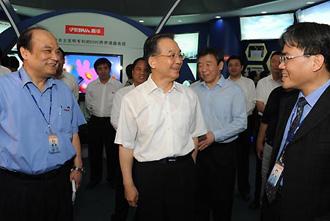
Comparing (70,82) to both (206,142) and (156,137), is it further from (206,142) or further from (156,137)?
(156,137)

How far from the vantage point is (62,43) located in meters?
5.29

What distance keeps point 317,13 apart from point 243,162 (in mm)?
5928

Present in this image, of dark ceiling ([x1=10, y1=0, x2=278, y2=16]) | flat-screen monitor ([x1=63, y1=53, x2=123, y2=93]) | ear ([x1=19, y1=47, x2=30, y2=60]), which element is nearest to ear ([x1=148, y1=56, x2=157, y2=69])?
ear ([x1=19, y1=47, x2=30, y2=60])

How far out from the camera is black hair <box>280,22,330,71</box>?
5.16 feet

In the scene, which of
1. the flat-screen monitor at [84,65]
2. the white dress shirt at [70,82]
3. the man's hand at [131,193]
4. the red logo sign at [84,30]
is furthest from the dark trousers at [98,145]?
the man's hand at [131,193]

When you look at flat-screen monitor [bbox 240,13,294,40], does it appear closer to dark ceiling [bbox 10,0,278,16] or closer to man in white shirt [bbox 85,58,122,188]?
dark ceiling [bbox 10,0,278,16]

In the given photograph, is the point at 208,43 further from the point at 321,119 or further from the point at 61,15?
the point at 321,119

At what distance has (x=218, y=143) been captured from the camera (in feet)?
9.51

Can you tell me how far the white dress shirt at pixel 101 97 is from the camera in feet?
15.2

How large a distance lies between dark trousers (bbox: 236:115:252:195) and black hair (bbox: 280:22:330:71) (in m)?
2.82

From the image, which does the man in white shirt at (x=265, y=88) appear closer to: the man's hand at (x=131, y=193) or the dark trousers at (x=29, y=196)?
the man's hand at (x=131, y=193)

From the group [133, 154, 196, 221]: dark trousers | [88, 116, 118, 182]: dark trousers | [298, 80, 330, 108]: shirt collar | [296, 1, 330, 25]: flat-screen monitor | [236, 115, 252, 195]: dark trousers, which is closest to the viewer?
[298, 80, 330, 108]: shirt collar

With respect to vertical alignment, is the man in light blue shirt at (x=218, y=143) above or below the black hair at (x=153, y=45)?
below

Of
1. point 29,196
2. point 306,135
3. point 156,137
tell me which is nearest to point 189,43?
point 156,137
